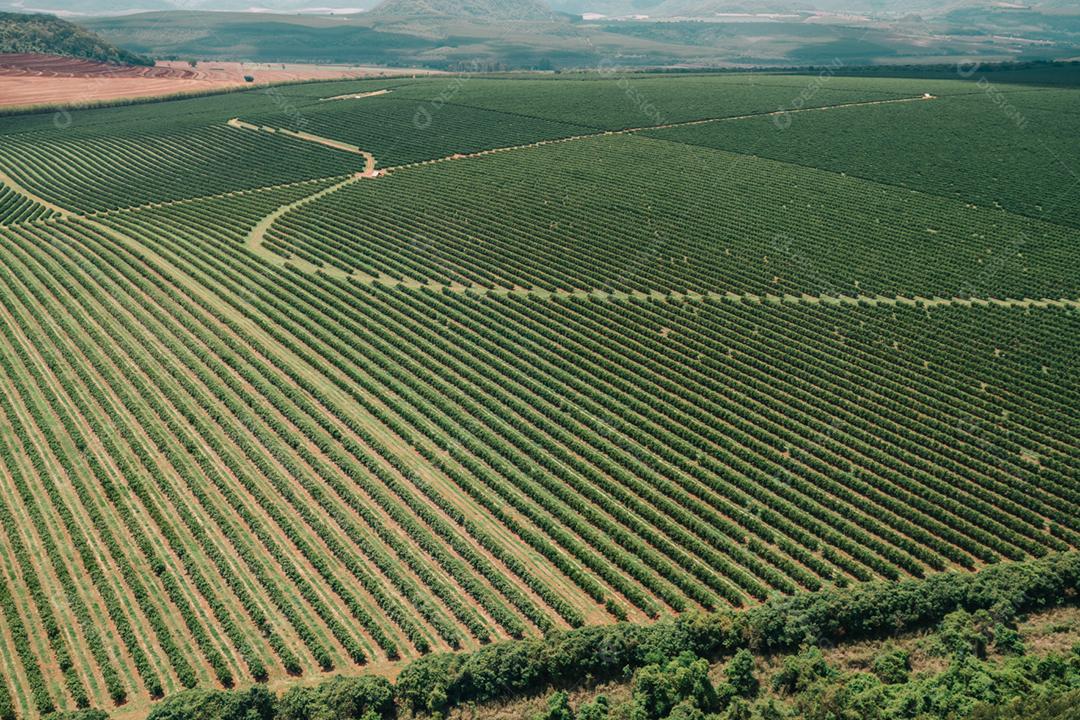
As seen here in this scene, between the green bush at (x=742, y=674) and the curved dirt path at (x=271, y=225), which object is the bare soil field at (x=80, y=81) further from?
the green bush at (x=742, y=674)

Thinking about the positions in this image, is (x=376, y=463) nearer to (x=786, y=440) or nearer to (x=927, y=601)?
(x=786, y=440)

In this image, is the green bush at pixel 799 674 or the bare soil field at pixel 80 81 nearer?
the green bush at pixel 799 674

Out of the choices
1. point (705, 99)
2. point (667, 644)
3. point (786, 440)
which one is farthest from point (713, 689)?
point (705, 99)

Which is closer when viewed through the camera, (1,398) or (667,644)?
(667,644)

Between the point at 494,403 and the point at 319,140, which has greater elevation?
the point at 319,140

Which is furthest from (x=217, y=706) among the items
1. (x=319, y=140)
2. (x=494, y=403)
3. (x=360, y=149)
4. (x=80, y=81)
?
(x=80, y=81)

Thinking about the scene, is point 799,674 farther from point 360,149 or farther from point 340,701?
point 360,149

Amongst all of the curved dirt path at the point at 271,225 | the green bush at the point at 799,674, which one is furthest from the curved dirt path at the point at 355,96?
the green bush at the point at 799,674

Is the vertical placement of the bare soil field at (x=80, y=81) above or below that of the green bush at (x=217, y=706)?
above
